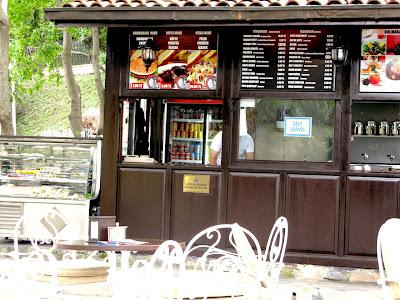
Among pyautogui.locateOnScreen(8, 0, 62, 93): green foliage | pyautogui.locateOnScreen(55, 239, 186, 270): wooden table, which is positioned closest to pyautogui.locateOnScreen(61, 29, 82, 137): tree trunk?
pyautogui.locateOnScreen(8, 0, 62, 93): green foliage

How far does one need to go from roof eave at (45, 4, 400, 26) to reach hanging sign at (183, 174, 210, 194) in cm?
201

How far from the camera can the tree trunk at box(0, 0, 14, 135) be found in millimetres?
15289

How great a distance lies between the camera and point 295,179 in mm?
10695

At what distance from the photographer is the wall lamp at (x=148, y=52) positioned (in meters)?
11.1

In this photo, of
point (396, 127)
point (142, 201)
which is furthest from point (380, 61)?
point (396, 127)

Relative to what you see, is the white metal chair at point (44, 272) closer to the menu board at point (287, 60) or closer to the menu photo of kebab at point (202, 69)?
the menu photo of kebab at point (202, 69)

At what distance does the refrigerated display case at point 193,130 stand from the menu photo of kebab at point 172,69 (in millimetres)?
1766

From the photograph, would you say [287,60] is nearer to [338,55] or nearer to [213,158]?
[338,55]

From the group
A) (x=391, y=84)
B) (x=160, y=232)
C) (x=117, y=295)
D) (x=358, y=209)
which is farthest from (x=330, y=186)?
(x=117, y=295)

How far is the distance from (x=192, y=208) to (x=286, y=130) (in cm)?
159

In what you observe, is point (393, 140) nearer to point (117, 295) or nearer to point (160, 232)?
point (160, 232)

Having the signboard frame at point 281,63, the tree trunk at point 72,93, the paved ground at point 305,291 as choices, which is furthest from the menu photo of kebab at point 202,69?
the tree trunk at point 72,93

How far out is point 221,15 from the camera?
1010 centimetres

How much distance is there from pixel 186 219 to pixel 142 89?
182cm
